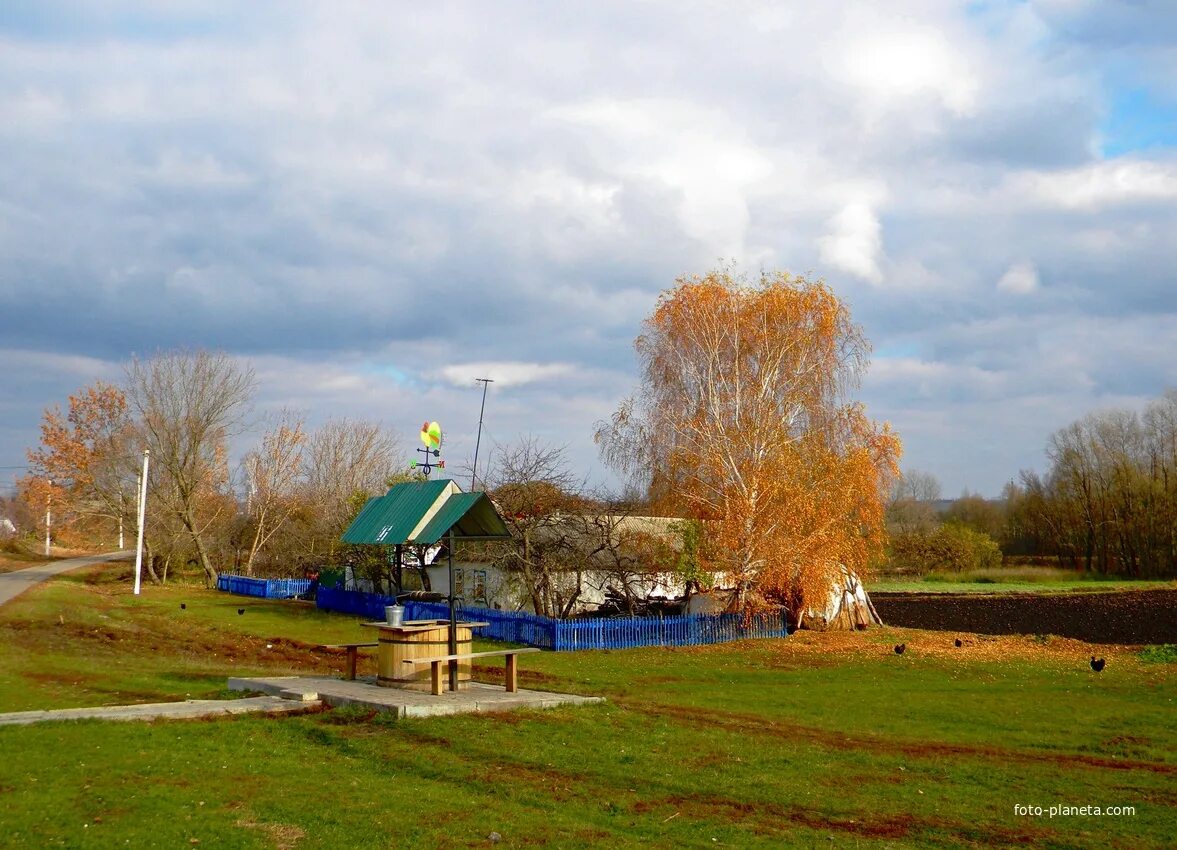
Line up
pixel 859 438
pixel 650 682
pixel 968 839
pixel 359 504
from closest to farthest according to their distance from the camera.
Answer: pixel 968 839 < pixel 650 682 < pixel 859 438 < pixel 359 504

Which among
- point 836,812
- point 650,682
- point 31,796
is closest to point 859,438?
point 650,682

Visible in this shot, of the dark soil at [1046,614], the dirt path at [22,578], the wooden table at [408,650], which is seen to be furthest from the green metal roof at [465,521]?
the dirt path at [22,578]

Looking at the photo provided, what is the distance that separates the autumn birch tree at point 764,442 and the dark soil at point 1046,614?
26.7ft

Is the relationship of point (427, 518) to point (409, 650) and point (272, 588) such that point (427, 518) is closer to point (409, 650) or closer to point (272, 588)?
point (409, 650)

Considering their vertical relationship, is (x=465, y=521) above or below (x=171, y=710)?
above

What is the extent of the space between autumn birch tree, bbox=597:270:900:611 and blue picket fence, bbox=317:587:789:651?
82cm

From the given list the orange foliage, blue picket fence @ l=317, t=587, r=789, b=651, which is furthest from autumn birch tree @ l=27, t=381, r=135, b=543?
blue picket fence @ l=317, t=587, r=789, b=651

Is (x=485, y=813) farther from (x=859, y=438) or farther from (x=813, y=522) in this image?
(x=859, y=438)

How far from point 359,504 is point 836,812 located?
114 feet

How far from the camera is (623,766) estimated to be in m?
10.1

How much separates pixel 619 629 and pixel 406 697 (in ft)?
40.3

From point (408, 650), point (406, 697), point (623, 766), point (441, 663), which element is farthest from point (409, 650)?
point (623, 766)

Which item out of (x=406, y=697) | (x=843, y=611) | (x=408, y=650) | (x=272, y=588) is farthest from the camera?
(x=272, y=588)

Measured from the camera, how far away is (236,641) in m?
25.0
